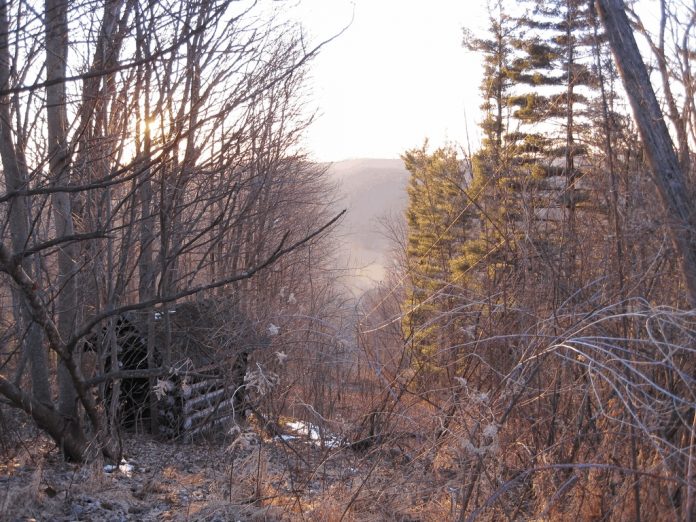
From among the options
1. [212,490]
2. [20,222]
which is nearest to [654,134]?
[212,490]

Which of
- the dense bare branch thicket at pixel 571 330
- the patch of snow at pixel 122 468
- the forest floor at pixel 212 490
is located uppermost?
the dense bare branch thicket at pixel 571 330

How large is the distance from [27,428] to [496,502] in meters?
5.12

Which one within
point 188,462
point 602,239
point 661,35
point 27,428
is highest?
point 661,35

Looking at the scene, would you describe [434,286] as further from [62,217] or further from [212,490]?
[62,217]

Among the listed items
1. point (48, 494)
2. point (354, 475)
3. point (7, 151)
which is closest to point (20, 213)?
point (7, 151)

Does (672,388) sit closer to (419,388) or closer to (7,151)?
(419,388)

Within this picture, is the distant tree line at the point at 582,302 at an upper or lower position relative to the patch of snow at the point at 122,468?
upper

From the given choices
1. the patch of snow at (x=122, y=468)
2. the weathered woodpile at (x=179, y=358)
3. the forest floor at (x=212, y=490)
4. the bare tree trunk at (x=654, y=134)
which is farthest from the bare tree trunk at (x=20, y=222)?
the bare tree trunk at (x=654, y=134)

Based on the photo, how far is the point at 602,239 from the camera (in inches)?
217

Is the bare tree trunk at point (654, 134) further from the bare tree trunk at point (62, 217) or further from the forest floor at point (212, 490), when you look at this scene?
the bare tree trunk at point (62, 217)

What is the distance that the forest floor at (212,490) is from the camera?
4574 mm

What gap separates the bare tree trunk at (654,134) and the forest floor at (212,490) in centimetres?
238

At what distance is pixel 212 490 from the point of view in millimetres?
5809

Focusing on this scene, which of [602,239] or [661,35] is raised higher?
[661,35]
